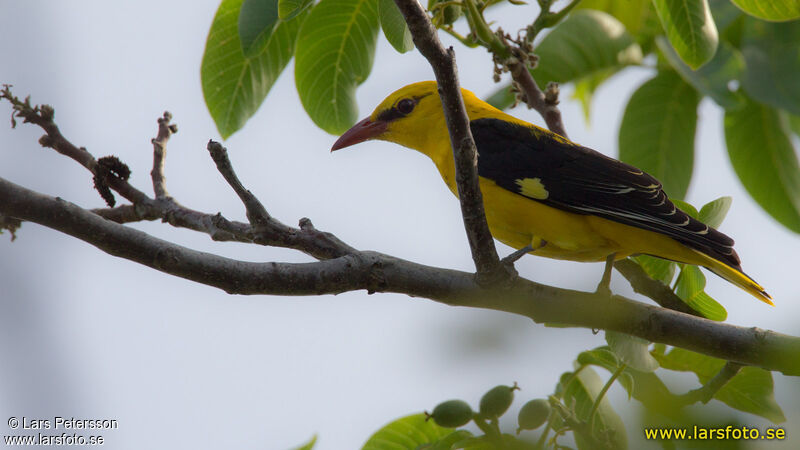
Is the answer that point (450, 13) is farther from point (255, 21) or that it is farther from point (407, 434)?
point (407, 434)

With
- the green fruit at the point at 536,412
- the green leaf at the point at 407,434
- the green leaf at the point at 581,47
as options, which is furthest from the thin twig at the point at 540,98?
the green fruit at the point at 536,412

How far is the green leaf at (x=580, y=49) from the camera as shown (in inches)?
166

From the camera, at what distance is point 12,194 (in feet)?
7.78

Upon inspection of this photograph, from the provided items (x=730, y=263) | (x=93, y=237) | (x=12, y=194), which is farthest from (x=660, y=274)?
(x=12, y=194)

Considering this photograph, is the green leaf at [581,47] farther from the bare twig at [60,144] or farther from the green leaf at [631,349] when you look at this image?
the bare twig at [60,144]

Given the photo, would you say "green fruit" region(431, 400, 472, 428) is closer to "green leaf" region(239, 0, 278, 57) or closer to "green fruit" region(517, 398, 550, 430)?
"green fruit" region(517, 398, 550, 430)

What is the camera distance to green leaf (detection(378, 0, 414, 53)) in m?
2.86

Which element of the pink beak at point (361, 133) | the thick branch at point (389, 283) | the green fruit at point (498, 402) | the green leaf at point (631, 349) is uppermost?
the pink beak at point (361, 133)

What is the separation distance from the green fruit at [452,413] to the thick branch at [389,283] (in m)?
0.32

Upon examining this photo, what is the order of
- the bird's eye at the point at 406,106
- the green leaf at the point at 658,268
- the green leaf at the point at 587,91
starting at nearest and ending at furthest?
1. the green leaf at the point at 658,268
2. the bird's eye at the point at 406,106
3. the green leaf at the point at 587,91

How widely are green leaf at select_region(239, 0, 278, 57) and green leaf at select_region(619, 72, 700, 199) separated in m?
2.24

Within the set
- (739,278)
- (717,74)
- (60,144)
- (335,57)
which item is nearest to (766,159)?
(717,74)

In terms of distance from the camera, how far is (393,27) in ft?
9.41

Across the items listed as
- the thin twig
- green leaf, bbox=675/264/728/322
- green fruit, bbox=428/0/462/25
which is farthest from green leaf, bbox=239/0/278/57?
green leaf, bbox=675/264/728/322
